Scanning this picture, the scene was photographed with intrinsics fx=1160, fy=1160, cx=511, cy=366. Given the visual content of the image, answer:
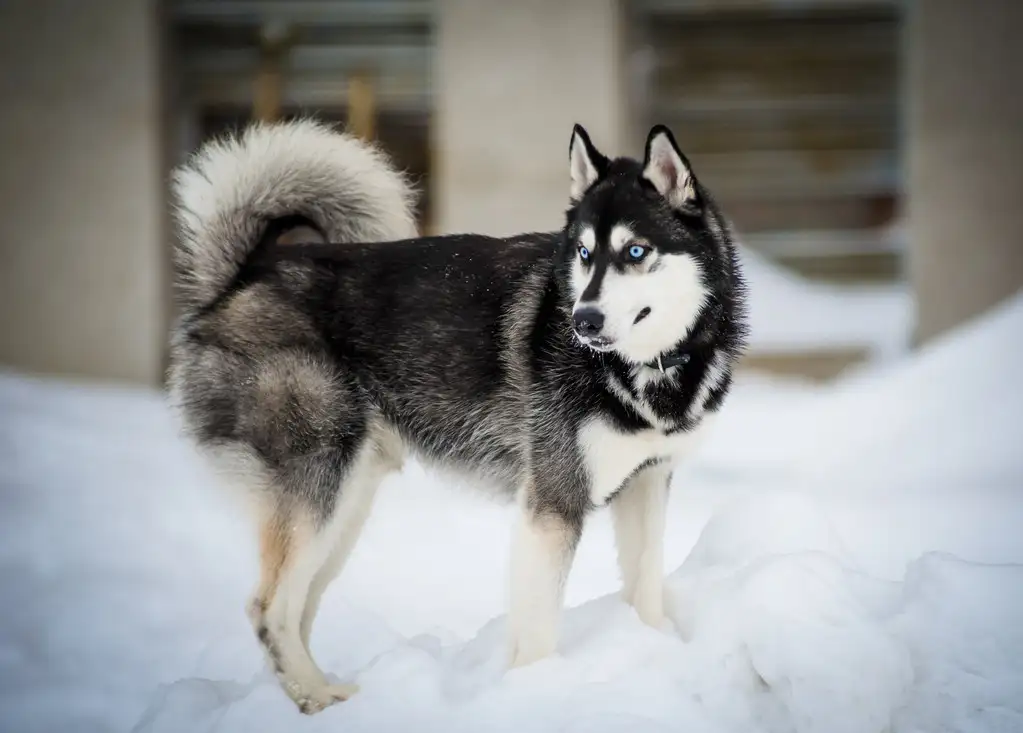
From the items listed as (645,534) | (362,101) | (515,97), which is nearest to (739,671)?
(645,534)

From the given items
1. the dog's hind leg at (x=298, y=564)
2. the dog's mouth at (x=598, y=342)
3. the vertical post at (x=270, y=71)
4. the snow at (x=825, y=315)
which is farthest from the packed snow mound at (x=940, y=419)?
the vertical post at (x=270, y=71)

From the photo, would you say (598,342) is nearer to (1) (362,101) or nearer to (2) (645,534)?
(2) (645,534)

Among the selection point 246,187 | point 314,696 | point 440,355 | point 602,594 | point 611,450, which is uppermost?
point 246,187

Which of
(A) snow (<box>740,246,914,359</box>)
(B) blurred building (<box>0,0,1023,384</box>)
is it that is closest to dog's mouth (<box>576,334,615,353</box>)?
(B) blurred building (<box>0,0,1023,384</box>)

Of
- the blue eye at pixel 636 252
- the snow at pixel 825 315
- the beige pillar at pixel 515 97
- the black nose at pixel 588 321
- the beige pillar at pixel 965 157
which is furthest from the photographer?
the snow at pixel 825 315

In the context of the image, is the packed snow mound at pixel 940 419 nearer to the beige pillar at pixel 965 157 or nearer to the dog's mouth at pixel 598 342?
the beige pillar at pixel 965 157

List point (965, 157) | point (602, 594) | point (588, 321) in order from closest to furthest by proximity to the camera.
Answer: point (588, 321) < point (602, 594) < point (965, 157)

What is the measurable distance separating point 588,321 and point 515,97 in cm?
535

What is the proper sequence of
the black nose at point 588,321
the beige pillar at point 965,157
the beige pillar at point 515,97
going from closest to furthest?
the black nose at point 588,321, the beige pillar at point 965,157, the beige pillar at point 515,97

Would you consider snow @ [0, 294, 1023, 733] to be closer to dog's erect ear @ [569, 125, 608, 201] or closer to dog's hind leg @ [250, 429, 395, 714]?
dog's hind leg @ [250, 429, 395, 714]

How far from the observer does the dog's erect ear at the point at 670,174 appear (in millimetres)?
2736

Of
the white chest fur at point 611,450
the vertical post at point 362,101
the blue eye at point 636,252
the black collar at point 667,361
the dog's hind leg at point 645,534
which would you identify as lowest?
the dog's hind leg at point 645,534

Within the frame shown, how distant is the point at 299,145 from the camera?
10.5 feet

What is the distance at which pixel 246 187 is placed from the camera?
10.3ft
